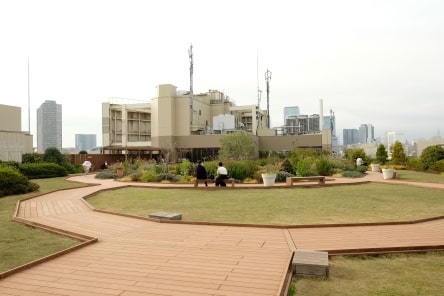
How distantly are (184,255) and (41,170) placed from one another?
23.9 metres

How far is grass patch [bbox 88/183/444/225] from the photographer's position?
29.4ft

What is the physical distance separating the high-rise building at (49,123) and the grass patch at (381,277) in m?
105

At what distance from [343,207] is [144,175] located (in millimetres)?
13772

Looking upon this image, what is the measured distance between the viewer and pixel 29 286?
14.8 feet

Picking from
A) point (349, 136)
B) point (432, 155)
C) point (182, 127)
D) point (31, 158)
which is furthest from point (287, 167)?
point (349, 136)

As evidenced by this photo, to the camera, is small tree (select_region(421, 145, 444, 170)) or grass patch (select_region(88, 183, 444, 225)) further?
small tree (select_region(421, 145, 444, 170))

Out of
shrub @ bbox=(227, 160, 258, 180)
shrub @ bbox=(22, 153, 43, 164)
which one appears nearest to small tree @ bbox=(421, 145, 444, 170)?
shrub @ bbox=(227, 160, 258, 180)

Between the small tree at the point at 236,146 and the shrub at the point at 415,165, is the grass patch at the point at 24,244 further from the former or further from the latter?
the small tree at the point at 236,146

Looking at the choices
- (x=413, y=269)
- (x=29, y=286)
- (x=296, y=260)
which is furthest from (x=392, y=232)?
(x=29, y=286)

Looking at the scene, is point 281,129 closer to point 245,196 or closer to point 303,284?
point 245,196

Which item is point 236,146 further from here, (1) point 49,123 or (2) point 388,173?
(1) point 49,123

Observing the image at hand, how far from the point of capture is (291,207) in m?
10.8

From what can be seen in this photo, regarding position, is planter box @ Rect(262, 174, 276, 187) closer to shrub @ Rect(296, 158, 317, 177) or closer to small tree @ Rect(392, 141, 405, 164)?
shrub @ Rect(296, 158, 317, 177)

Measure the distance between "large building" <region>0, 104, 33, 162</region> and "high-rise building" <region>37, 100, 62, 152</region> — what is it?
72.0 m
